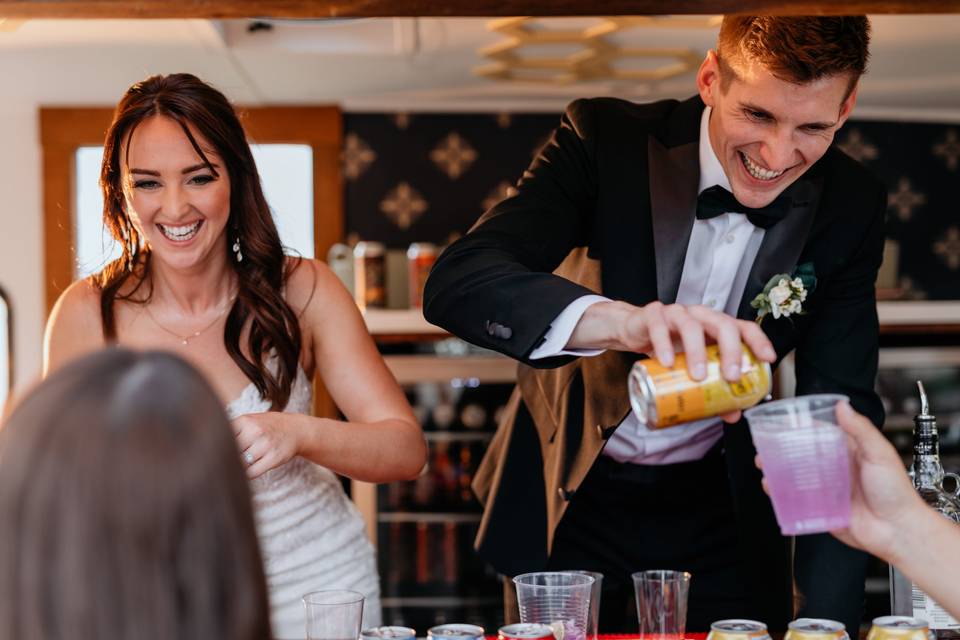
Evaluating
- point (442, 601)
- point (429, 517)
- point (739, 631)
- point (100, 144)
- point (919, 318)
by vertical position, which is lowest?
point (442, 601)

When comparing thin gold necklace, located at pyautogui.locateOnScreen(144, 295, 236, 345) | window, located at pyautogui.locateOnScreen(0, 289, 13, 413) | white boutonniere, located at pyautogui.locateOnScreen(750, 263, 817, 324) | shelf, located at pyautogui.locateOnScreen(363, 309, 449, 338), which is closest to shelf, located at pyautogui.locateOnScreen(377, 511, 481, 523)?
shelf, located at pyautogui.locateOnScreen(363, 309, 449, 338)

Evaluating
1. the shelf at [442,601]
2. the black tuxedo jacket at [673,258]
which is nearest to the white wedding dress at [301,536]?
the black tuxedo jacket at [673,258]

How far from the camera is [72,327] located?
2.29 metres

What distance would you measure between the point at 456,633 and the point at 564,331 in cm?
46

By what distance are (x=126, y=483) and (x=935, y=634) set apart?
4.36 feet

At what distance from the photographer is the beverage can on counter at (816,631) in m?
1.37

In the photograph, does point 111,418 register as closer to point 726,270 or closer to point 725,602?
point 726,270

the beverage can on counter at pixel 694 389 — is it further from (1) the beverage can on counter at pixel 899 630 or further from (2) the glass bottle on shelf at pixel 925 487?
(2) the glass bottle on shelf at pixel 925 487

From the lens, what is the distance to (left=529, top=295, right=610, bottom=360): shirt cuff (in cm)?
159

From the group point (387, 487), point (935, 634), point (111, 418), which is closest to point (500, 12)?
point (111, 418)

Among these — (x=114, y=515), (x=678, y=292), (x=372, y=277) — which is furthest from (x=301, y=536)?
(x=372, y=277)

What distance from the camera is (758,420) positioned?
1.25 meters

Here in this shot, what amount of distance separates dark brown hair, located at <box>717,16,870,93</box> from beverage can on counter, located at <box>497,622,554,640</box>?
3.06 ft

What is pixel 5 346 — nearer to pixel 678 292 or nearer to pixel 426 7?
pixel 678 292
